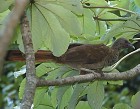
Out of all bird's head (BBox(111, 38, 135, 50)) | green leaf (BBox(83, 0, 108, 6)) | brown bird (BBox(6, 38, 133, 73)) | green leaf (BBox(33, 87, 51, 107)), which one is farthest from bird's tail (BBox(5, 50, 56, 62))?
bird's head (BBox(111, 38, 135, 50))

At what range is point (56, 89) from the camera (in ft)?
5.42

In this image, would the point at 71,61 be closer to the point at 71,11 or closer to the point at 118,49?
the point at 71,11

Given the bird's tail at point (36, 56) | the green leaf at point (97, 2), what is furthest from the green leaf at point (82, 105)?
the green leaf at point (97, 2)

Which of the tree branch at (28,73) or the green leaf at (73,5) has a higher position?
the green leaf at (73,5)

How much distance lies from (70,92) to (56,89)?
71 millimetres

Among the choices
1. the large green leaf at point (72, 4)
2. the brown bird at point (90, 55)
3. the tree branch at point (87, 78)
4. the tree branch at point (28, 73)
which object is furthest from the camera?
the brown bird at point (90, 55)

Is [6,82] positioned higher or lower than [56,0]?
lower

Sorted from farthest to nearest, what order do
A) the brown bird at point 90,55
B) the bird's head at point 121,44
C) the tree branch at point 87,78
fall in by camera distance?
1. the bird's head at point 121,44
2. the brown bird at point 90,55
3. the tree branch at point 87,78

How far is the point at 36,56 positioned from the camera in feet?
4.31

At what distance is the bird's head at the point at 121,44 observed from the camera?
186 cm

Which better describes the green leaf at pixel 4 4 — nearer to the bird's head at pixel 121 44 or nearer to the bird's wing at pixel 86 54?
the bird's wing at pixel 86 54

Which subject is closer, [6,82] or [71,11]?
[71,11]

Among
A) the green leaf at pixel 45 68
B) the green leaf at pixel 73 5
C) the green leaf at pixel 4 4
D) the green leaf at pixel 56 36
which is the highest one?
the green leaf at pixel 4 4

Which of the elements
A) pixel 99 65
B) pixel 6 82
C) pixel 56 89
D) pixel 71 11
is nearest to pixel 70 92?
pixel 56 89
